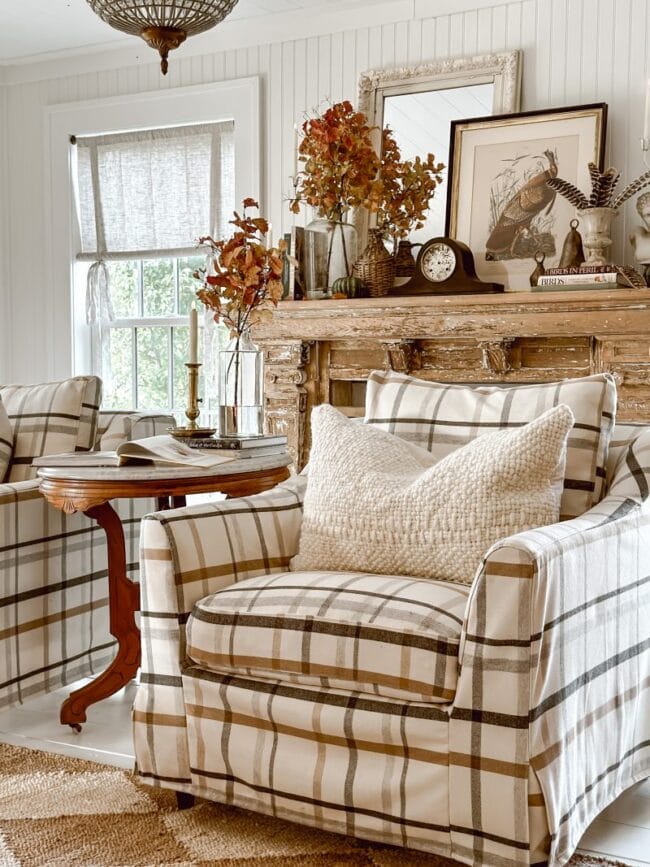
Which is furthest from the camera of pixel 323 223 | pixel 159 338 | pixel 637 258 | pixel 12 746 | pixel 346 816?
pixel 159 338

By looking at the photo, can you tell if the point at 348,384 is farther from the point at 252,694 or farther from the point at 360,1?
the point at 252,694

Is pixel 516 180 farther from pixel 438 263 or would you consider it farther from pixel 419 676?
pixel 419 676

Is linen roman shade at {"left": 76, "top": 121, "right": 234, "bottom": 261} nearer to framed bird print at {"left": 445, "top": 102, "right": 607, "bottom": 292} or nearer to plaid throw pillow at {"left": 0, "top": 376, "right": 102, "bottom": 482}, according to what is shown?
framed bird print at {"left": 445, "top": 102, "right": 607, "bottom": 292}

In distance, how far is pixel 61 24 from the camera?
5.02 meters

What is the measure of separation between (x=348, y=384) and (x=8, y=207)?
2.37 metres

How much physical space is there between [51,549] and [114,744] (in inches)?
23.1

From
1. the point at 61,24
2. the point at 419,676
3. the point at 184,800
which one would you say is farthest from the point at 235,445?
the point at 61,24

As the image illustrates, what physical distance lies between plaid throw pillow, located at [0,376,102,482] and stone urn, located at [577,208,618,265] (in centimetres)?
200

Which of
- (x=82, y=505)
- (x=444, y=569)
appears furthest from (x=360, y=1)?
(x=444, y=569)

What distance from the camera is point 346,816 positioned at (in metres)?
1.89

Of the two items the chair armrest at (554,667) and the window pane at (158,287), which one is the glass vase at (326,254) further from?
the chair armrest at (554,667)

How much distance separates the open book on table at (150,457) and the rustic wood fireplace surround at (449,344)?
1681 mm

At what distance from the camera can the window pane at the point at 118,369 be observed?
216 inches

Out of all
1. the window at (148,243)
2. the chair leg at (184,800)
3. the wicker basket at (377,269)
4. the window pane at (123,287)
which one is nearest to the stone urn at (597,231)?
the wicker basket at (377,269)
